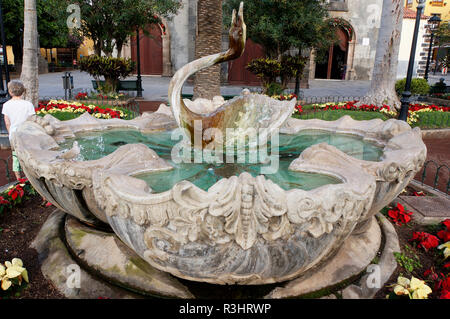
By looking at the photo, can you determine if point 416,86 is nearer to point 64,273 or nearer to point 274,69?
point 274,69

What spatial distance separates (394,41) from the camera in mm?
10375

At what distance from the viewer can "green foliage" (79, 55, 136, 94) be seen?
40.5 feet

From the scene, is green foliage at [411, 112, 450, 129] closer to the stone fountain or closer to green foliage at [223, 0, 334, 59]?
green foliage at [223, 0, 334, 59]

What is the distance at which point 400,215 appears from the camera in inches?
155

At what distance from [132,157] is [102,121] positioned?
1.85m

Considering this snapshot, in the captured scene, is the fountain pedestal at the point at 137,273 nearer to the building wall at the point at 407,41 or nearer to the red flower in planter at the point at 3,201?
the red flower in planter at the point at 3,201

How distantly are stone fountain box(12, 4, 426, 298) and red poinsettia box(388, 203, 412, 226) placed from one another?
0.47 m

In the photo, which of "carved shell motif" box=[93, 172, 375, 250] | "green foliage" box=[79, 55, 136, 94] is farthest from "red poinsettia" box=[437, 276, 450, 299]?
"green foliage" box=[79, 55, 136, 94]

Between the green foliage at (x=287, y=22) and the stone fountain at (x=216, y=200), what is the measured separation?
9.47m

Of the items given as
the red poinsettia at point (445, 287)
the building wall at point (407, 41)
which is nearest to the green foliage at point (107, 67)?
the red poinsettia at point (445, 287)

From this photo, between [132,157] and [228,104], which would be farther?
[228,104]
